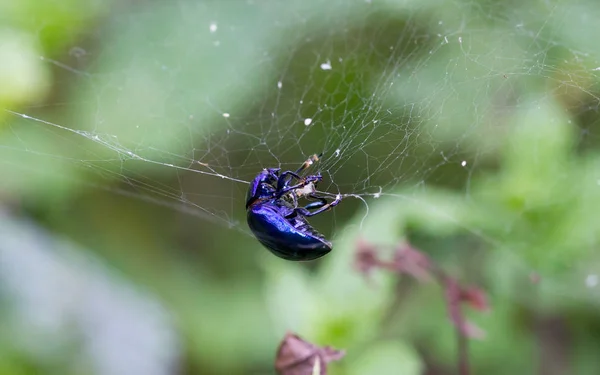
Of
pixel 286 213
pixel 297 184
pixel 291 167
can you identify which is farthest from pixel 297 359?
pixel 291 167

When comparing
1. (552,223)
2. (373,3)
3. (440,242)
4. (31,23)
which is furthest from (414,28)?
(31,23)

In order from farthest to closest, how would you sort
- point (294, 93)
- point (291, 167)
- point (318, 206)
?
point (294, 93), point (291, 167), point (318, 206)

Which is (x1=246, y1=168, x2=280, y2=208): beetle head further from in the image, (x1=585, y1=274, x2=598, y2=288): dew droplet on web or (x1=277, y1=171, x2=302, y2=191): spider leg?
(x1=585, y1=274, x2=598, y2=288): dew droplet on web

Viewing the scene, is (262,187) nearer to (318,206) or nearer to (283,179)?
(283,179)

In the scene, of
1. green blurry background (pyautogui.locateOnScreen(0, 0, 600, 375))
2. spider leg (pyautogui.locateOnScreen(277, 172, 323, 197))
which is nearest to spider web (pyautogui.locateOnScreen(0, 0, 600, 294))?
green blurry background (pyautogui.locateOnScreen(0, 0, 600, 375))

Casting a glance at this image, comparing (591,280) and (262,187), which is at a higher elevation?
(591,280)

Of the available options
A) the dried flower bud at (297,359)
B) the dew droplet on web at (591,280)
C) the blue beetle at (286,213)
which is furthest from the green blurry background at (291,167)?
the dried flower bud at (297,359)

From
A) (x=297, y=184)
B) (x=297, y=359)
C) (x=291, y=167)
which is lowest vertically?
(x=297, y=359)

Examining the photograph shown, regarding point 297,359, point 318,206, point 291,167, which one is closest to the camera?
point 297,359
